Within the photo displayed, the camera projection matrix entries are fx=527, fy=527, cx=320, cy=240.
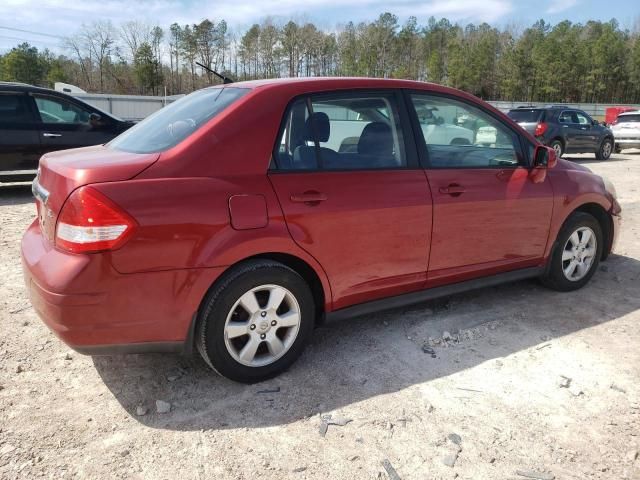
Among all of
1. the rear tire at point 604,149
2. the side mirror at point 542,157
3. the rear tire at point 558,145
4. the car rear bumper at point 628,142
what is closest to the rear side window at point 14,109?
the side mirror at point 542,157

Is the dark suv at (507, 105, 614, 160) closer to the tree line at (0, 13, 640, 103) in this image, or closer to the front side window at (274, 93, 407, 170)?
the front side window at (274, 93, 407, 170)

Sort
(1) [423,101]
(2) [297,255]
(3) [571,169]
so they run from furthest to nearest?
(3) [571,169], (1) [423,101], (2) [297,255]

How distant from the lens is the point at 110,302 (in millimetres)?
2459

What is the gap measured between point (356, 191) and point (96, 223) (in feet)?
4.65

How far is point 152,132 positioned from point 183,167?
0.70 metres

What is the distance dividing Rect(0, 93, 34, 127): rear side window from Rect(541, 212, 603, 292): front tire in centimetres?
773

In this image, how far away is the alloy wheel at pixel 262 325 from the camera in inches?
110

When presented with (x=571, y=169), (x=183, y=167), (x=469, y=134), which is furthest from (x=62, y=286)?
(x=571, y=169)

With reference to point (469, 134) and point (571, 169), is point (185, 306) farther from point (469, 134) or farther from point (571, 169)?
point (571, 169)

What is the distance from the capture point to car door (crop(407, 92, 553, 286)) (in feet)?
11.3

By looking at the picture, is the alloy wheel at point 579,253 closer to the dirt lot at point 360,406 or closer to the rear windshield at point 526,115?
the dirt lot at point 360,406

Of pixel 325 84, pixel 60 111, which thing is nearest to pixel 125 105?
pixel 60 111

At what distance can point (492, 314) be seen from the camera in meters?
4.00

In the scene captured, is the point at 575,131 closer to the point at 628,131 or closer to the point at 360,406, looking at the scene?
the point at 628,131
